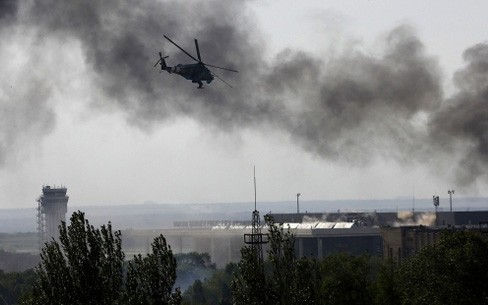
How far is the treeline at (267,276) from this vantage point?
75500mm

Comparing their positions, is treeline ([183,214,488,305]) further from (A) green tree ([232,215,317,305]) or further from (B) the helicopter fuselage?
(B) the helicopter fuselage

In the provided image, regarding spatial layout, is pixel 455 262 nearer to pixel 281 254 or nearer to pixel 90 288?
pixel 281 254

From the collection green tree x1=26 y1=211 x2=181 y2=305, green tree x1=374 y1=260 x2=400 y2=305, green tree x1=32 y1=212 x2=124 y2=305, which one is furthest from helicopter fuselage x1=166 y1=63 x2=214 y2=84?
green tree x1=26 y1=211 x2=181 y2=305

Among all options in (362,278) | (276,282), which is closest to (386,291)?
(362,278)

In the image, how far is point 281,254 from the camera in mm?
89688

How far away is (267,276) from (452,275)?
70.2 feet

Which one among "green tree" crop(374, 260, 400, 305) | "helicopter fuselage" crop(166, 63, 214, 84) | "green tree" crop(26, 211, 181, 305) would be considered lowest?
"green tree" crop(374, 260, 400, 305)

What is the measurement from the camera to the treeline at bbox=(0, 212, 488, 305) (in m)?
75.5

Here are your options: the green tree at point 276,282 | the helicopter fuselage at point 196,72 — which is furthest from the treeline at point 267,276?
the helicopter fuselage at point 196,72

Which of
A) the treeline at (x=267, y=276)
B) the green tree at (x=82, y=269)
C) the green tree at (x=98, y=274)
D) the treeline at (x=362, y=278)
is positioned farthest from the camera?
the treeline at (x=362, y=278)

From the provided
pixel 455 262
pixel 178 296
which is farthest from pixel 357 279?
pixel 178 296

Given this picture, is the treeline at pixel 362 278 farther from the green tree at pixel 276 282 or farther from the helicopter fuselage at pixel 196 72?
the helicopter fuselage at pixel 196 72

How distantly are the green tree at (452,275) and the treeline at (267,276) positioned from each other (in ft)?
0.27

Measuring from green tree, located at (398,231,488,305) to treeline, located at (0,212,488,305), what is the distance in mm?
84
